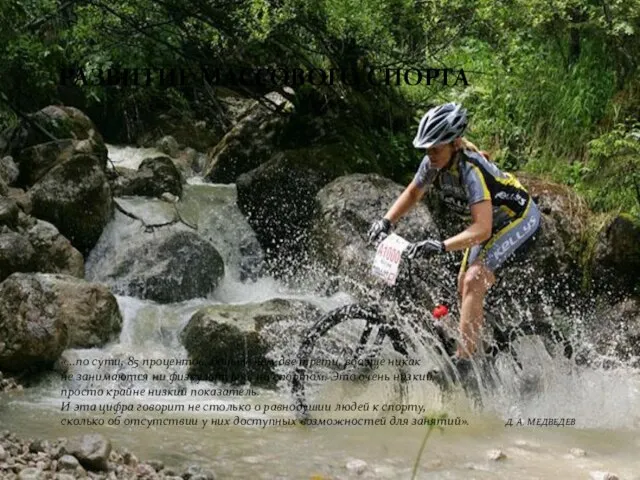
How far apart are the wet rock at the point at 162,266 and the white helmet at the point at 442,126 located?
4.60 m

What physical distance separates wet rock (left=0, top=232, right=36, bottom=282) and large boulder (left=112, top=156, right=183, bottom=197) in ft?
9.73

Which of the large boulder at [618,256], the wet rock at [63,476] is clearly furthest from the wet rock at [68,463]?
the large boulder at [618,256]

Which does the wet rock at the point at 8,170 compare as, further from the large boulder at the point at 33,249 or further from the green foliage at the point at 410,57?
the large boulder at the point at 33,249

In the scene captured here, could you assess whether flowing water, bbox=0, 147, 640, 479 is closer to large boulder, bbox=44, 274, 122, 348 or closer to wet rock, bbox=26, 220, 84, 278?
large boulder, bbox=44, 274, 122, 348

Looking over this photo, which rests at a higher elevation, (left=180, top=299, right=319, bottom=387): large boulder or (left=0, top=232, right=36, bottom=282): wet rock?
(left=0, top=232, right=36, bottom=282): wet rock

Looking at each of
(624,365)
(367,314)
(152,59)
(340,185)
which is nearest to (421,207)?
(340,185)

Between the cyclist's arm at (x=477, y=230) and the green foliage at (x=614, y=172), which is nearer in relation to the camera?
the cyclist's arm at (x=477, y=230)

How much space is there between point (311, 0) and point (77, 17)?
2805 mm

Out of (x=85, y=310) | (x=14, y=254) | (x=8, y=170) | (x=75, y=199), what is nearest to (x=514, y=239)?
(x=85, y=310)

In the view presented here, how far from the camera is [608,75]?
1107 centimetres

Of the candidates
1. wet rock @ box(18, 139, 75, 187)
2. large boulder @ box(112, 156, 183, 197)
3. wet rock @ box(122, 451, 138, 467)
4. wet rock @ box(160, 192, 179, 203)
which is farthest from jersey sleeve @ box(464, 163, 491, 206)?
large boulder @ box(112, 156, 183, 197)

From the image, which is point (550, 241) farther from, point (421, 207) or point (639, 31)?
point (639, 31)

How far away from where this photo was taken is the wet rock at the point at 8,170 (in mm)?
10195

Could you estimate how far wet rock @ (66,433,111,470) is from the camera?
4625 mm
